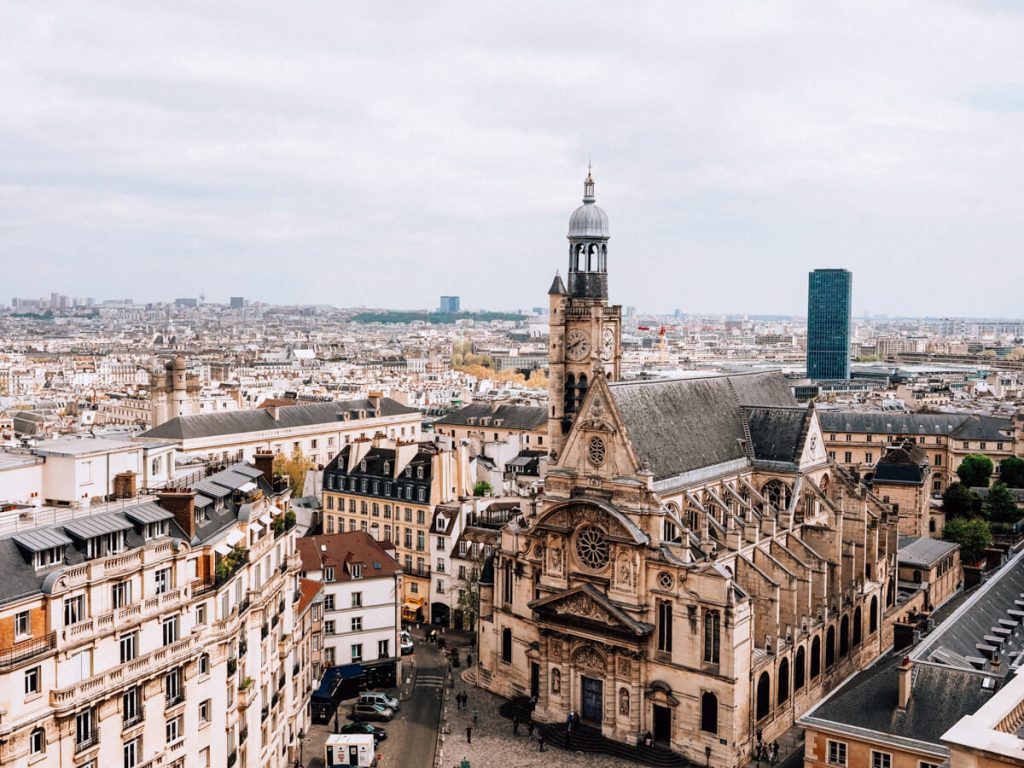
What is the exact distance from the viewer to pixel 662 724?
200 ft

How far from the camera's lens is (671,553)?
60375 mm

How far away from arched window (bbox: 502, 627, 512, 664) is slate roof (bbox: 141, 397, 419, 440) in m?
65.9

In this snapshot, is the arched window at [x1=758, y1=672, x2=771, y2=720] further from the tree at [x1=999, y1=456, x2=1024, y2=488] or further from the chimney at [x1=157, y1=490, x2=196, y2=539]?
the tree at [x1=999, y1=456, x2=1024, y2=488]

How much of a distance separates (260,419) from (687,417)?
81.0 metres

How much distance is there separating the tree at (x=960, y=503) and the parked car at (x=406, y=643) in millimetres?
60033

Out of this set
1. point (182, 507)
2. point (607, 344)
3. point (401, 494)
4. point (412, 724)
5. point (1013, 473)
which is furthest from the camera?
point (1013, 473)

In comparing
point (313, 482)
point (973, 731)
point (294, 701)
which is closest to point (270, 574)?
point (294, 701)

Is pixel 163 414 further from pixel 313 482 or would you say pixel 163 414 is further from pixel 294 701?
pixel 294 701

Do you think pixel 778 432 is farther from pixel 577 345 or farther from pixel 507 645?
pixel 507 645

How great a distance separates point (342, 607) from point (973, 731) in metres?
54.0

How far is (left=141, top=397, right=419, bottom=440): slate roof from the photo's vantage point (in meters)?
124

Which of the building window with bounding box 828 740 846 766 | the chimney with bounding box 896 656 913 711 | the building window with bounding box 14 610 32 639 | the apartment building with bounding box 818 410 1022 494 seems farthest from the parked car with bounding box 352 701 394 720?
the apartment building with bounding box 818 410 1022 494

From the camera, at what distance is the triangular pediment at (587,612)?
61.1m

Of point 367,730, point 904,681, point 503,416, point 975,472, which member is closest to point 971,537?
point 975,472
